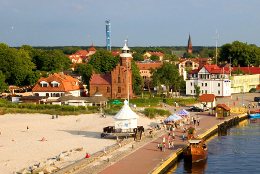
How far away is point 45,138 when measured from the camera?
1966 inches

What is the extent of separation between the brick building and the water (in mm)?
27228

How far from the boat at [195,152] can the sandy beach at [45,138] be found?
23.2 ft

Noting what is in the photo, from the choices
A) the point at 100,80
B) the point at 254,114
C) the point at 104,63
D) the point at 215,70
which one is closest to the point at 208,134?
the point at 254,114

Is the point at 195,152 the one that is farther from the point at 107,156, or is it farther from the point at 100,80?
the point at 100,80

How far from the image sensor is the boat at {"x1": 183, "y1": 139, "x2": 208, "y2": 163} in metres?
42.5

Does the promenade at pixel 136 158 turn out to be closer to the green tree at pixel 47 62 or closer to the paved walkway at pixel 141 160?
the paved walkway at pixel 141 160

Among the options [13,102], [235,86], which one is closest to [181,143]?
[13,102]

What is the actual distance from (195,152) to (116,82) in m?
44.5

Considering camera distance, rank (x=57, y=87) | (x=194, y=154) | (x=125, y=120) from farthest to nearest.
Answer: (x=57, y=87), (x=125, y=120), (x=194, y=154)

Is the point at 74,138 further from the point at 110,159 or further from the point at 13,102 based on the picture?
the point at 13,102

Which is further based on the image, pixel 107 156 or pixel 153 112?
pixel 153 112

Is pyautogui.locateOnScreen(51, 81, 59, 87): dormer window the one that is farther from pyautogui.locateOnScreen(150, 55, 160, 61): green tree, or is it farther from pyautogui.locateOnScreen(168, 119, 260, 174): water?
pyautogui.locateOnScreen(150, 55, 160, 61): green tree

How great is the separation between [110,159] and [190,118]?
28.4 meters

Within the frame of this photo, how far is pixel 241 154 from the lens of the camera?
150ft
